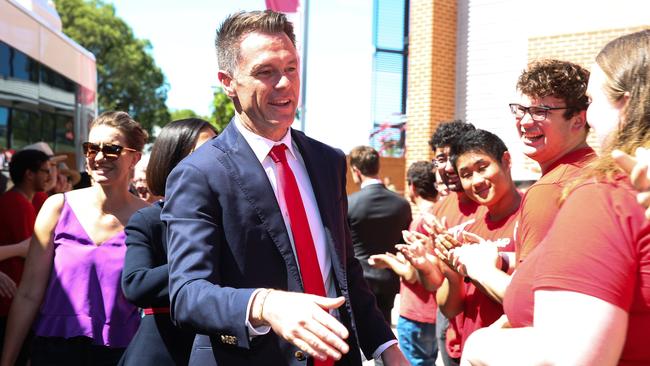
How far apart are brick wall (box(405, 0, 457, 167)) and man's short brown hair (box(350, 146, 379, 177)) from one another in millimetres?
8576

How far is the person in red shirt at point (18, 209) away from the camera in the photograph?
475cm

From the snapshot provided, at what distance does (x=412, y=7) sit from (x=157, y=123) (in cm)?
4232

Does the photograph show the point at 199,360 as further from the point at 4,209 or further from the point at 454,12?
the point at 454,12

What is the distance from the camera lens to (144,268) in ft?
9.97

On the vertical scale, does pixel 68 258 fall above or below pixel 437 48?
below

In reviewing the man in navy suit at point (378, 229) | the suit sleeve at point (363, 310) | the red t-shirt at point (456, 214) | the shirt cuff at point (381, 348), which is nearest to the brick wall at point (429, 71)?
the man in navy suit at point (378, 229)

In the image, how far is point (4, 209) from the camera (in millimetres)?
5062

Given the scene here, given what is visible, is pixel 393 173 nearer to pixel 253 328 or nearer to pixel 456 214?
pixel 456 214

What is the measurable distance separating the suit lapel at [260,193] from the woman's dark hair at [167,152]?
1127 millimetres

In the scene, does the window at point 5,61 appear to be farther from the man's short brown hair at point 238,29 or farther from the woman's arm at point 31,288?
the man's short brown hair at point 238,29

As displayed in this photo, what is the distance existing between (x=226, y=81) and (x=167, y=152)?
1020 mm

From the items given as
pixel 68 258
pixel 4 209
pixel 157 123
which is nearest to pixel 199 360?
pixel 68 258

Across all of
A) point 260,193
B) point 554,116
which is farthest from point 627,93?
point 554,116

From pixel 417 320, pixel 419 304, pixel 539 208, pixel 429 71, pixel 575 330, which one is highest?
pixel 429 71
